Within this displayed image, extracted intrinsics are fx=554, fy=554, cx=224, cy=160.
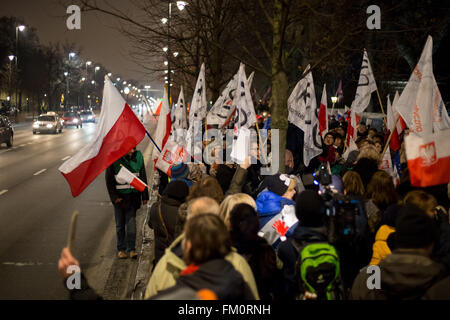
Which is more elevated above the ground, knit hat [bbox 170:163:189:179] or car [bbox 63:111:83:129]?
car [bbox 63:111:83:129]

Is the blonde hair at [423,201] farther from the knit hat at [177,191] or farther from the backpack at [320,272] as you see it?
the knit hat at [177,191]

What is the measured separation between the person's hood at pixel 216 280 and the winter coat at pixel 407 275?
0.98 meters

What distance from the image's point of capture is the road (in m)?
7.18

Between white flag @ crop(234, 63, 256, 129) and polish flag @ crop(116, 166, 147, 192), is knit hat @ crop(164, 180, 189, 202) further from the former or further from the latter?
white flag @ crop(234, 63, 256, 129)

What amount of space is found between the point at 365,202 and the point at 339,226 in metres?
1.93

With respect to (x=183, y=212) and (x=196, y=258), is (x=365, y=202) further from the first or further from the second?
(x=196, y=258)

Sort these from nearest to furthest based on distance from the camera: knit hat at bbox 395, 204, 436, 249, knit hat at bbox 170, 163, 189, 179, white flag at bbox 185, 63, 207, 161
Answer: knit hat at bbox 395, 204, 436, 249 < knit hat at bbox 170, 163, 189, 179 < white flag at bbox 185, 63, 207, 161

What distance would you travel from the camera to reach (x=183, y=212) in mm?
4855

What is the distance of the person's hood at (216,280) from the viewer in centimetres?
297

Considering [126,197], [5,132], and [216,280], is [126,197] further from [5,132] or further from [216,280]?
[5,132]

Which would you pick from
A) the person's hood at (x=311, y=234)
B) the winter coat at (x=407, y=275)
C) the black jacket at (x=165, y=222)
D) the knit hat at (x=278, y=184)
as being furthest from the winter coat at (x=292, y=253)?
the knit hat at (x=278, y=184)

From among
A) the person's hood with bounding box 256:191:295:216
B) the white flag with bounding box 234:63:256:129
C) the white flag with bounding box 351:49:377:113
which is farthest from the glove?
the white flag with bounding box 351:49:377:113

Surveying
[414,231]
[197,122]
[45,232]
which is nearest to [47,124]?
[197,122]
